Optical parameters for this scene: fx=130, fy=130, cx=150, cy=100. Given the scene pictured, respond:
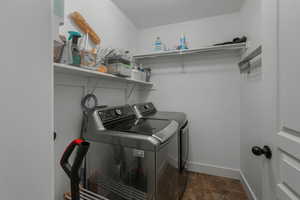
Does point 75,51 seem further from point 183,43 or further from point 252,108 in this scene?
point 252,108

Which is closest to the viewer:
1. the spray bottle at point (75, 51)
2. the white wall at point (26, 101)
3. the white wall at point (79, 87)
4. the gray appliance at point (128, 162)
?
the white wall at point (26, 101)

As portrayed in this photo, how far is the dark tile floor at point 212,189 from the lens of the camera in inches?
65.1

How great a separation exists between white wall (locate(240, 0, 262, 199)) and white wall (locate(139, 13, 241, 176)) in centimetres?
22

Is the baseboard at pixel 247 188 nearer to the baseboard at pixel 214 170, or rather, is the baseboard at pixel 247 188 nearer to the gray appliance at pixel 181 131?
the baseboard at pixel 214 170

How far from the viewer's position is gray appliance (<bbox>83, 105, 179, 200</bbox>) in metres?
0.90

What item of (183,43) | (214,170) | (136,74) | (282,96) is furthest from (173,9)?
(214,170)

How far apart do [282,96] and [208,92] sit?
1543 millimetres

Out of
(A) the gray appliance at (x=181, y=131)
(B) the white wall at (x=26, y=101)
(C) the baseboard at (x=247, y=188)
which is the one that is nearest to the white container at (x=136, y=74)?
(A) the gray appliance at (x=181, y=131)

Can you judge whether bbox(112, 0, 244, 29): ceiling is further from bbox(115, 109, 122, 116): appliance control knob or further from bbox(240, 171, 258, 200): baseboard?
bbox(240, 171, 258, 200): baseboard

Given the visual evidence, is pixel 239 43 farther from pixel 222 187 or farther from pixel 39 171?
pixel 39 171

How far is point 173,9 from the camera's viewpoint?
6.58 feet

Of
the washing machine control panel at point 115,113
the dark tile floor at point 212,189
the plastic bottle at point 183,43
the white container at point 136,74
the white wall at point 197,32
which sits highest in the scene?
the white wall at point 197,32

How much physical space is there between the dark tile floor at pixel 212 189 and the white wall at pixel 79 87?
5.04ft

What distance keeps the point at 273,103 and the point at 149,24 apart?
2.35 meters
